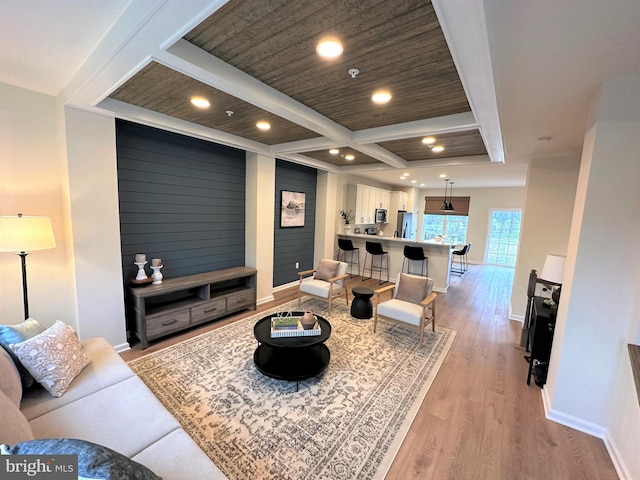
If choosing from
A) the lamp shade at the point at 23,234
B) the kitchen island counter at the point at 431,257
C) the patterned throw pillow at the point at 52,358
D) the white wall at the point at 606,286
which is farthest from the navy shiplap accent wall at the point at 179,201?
the white wall at the point at 606,286

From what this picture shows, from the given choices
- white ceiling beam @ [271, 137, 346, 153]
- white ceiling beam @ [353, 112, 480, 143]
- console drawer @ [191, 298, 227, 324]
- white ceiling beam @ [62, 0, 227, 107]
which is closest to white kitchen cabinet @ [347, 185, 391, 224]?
white ceiling beam @ [271, 137, 346, 153]

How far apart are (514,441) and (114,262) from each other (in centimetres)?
389

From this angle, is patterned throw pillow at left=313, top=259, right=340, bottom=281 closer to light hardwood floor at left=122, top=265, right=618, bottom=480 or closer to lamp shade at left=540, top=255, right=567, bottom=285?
light hardwood floor at left=122, top=265, right=618, bottom=480

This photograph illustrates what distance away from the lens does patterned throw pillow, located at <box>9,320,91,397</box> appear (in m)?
1.55

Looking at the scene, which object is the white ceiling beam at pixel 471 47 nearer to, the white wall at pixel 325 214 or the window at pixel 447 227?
the white wall at pixel 325 214

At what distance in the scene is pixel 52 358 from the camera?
1611mm

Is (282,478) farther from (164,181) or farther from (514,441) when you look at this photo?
(164,181)

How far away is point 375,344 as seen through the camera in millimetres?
3115

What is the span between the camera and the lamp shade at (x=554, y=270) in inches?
96.1

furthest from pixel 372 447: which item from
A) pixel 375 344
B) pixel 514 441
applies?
pixel 375 344

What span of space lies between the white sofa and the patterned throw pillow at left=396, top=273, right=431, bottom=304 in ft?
9.52

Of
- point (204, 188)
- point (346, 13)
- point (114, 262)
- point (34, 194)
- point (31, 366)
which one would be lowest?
point (31, 366)

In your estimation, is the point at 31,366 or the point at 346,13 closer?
the point at 346,13

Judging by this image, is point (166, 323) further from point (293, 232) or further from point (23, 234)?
point (293, 232)
